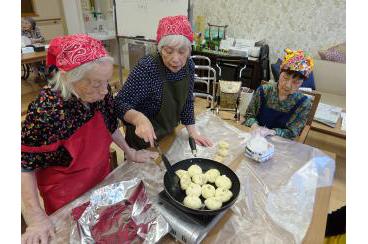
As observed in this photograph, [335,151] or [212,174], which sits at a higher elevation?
[212,174]

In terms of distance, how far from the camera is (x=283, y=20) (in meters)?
3.81

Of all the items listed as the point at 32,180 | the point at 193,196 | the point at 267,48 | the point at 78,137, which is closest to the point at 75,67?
the point at 78,137

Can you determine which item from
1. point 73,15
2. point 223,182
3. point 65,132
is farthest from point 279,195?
point 73,15

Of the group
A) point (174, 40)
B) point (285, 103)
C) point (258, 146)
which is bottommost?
point (258, 146)

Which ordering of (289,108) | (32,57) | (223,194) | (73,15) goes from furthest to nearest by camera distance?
(73,15) → (32,57) → (289,108) → (223,194)

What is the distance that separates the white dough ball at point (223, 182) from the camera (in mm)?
1014

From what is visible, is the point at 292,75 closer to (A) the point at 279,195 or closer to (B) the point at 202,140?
(B) the point at 202,140

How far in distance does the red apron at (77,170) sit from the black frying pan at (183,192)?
0.34 m

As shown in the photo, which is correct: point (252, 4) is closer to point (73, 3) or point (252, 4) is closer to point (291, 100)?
point (291, 100)

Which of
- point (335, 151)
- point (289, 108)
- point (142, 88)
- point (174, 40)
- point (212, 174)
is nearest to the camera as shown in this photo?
point (212, 174)

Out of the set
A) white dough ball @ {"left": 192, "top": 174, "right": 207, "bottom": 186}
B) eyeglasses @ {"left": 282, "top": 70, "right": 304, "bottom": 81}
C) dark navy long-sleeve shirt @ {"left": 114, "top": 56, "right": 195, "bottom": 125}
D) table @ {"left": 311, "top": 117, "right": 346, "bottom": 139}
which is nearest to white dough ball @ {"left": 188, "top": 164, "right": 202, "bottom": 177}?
white dough ball @ {"left": 192, "top": 174, "right": 207, "bottom": 186}

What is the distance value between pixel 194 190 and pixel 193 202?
7 cm

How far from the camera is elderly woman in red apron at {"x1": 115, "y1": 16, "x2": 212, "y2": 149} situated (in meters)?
1.24

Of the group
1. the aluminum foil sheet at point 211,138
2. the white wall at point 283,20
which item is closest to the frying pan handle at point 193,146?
the aluminum foil sheet at point 211,138
